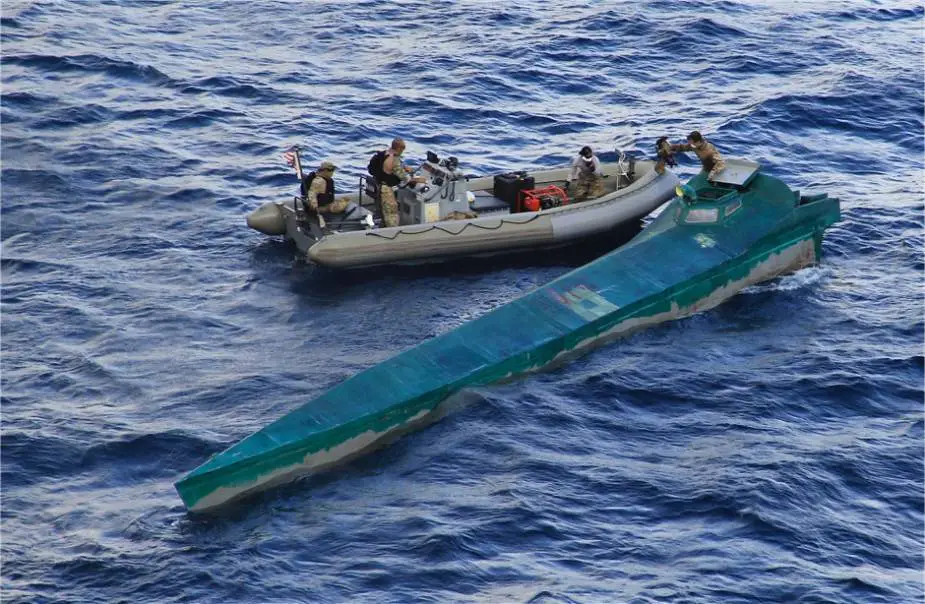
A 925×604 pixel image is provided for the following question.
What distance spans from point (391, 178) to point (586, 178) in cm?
533

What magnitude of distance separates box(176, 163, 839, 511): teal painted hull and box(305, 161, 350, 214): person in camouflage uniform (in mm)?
6451

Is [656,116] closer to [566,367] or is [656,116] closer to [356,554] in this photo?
[566,367]

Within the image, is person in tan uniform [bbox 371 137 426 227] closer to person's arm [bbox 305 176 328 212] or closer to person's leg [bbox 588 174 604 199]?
person's arm [bbox 305 176 328 212]

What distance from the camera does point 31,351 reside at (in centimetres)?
2678

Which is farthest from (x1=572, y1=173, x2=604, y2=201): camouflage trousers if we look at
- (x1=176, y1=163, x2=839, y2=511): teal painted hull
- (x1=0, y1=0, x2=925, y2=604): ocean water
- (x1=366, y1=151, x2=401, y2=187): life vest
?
(x1=366, y1=151, x2=401, y2=187): life vest

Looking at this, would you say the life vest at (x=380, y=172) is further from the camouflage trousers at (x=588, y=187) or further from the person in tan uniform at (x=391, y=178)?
the camouflage trousers at (x=588, y=187)

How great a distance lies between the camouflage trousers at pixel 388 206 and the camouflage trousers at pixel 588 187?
16.4 feet

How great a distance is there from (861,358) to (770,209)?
17.5ft

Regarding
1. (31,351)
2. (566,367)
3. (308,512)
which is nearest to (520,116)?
(566,367)

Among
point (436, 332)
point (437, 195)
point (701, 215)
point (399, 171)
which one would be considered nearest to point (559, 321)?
point (436, 332)

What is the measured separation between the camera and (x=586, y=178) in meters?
33.9

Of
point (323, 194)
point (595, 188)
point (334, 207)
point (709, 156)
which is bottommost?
point (595, 188)

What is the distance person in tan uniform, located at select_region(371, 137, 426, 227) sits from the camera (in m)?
32.0

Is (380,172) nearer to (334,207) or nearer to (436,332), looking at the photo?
(334,207)
